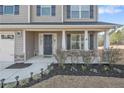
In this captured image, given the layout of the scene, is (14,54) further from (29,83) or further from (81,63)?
(29,83)

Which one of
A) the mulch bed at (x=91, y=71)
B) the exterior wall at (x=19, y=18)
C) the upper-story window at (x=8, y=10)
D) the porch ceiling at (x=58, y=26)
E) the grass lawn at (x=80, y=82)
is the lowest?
the grass lawn at (x=80, y=82)

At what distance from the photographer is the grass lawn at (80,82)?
8.68 metres

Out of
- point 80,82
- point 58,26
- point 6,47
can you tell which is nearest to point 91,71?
point 80,82

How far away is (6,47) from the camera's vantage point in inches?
713

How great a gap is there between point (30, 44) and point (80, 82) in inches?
419

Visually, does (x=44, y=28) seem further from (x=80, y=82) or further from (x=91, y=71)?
(x=80, y=82)

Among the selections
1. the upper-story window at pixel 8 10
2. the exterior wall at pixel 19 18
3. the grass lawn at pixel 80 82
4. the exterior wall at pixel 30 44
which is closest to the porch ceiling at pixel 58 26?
the exterior wall at pixel 30 44

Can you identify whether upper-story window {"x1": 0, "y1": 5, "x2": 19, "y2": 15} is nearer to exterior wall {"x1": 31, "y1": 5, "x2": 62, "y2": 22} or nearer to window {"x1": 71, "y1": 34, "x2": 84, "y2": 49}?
exterior wall {"x1": 31, "y1": 5, "x2": 62, "y2": 22}

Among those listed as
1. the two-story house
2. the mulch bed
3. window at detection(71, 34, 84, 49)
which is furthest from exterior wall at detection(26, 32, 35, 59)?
the mulch bed

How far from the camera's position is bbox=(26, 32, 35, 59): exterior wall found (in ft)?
59.7

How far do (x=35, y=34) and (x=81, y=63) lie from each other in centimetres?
837

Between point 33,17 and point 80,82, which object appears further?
point 33,17

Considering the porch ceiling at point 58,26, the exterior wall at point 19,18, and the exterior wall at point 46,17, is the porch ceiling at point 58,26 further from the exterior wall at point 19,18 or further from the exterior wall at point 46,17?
the exterior wall at point 46,17

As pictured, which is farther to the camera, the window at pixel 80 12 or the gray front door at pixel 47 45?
the gray front door at pixel 47 45
